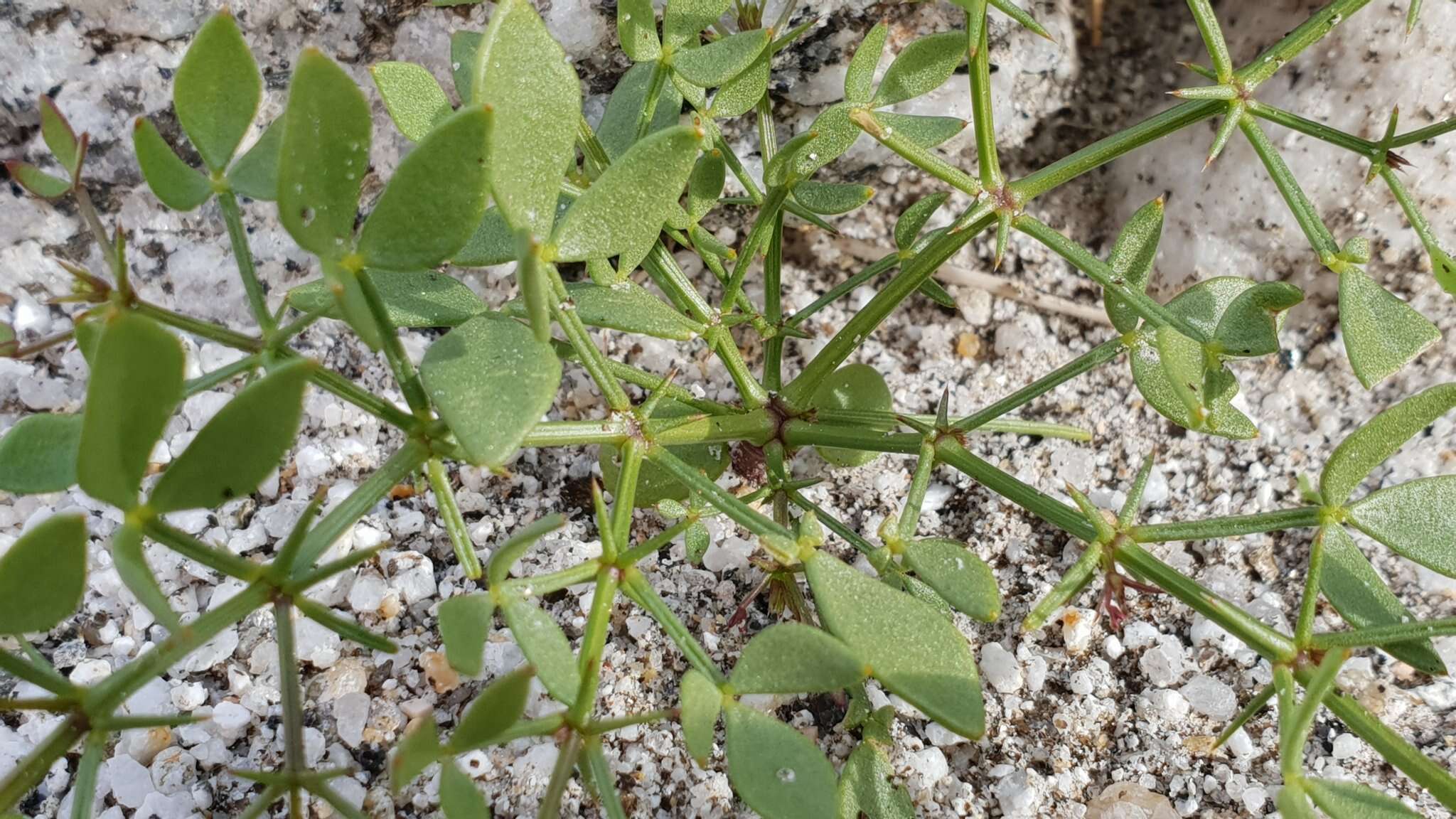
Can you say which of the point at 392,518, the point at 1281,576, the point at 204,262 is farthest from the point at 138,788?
the point at 1281,576

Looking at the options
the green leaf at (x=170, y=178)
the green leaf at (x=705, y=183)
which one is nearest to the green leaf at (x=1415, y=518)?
the green leaf at (x=705, y=183)

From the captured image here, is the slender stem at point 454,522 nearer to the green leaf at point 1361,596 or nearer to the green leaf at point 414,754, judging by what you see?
the green leaf at point 414,754

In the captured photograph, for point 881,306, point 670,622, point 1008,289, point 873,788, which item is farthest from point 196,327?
point 1008,289

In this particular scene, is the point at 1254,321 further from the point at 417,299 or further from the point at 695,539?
the point at 417,299

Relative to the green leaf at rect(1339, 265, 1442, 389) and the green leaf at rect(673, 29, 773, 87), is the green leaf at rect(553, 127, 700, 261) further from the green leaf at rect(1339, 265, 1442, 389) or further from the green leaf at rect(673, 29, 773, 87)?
the green leaf at rect(1339, 265, 1442, 389)

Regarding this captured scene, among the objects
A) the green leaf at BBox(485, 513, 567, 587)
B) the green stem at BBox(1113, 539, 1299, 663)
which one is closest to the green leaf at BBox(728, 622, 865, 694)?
the green leaf at BBox(485, 513, 567, 587)

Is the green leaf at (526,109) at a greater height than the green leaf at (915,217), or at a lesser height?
lesser
